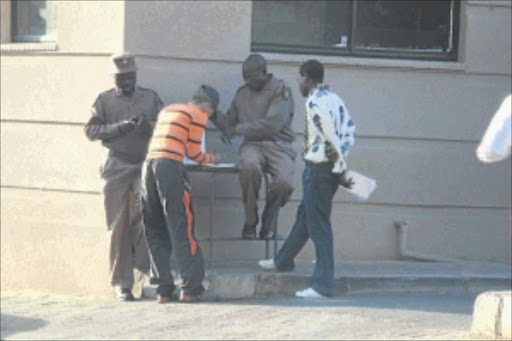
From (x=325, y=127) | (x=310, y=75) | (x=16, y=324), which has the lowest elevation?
(x=16, y=324)

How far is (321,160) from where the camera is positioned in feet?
29.0

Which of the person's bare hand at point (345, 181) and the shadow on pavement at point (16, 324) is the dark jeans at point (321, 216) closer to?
the person's bare hand at point (345, 181)

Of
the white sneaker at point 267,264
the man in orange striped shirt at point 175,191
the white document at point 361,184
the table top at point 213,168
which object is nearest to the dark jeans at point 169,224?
the man in orange striped shirt at point 175,191

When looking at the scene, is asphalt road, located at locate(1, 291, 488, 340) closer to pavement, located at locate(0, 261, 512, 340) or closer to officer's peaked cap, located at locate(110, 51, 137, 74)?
pavement, located at locate(0, 261, 512, 340)

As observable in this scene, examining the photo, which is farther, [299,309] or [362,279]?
[362,279]

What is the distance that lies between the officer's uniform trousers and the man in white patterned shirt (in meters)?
1.52

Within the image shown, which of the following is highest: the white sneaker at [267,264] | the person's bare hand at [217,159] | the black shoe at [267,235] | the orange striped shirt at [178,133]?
the orange striped shirt at [178,133]

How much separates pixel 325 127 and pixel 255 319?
1.64m

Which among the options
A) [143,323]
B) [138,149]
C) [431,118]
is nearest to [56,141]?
[138,149]

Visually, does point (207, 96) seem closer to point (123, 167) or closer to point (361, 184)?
point (123, 167)

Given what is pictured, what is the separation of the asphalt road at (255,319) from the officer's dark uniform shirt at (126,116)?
1.34m

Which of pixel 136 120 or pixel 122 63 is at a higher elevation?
pixel 122 63

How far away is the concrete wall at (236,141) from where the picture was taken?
10.1 meters

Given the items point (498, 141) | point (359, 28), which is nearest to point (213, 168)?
point (359, 28)
